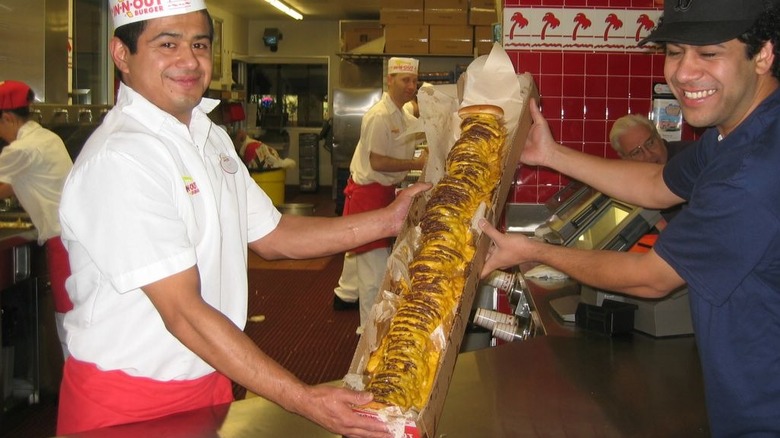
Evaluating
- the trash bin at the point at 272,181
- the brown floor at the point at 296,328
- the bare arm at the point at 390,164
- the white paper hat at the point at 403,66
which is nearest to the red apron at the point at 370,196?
the bare arm at the point at 390,164

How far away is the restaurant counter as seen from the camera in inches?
70.7

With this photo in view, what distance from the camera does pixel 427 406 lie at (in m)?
1.39

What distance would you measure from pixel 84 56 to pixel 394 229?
227 inches

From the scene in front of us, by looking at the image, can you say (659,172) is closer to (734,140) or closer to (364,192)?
(734,140)

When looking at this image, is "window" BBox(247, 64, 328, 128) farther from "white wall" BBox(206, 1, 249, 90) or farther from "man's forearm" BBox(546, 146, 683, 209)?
"man's forearm" BBox(546, 146, 683, 209)

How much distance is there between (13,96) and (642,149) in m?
3.54

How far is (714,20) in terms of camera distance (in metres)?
1.60

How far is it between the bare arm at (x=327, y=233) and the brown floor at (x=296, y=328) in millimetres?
2496

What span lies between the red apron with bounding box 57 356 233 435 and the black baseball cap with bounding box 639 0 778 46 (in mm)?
1330

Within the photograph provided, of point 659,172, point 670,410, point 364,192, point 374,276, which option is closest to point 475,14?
→ point 364,192

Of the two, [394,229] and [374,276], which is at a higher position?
[394,229]

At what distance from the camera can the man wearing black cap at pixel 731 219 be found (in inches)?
58.6

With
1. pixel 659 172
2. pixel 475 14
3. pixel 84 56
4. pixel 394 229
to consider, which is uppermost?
pixel 475 14

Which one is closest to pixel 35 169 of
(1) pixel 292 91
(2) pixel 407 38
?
(2) pixel 407 38
